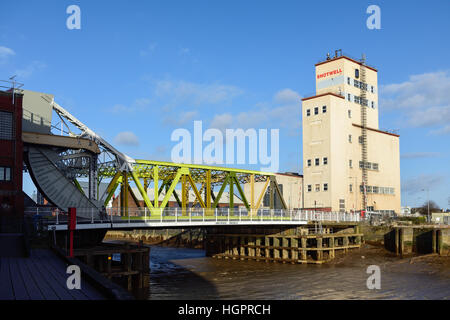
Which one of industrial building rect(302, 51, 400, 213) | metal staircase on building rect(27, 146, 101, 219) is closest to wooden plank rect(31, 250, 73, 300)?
metal staircase on building rect(27, 146, 101, 219)

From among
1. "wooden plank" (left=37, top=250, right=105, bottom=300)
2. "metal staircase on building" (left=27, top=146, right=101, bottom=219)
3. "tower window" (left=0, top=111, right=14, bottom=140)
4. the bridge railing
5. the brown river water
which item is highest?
"tower window" (left=0, top=111, right=14, bottom=140)

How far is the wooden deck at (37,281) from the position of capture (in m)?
13.0

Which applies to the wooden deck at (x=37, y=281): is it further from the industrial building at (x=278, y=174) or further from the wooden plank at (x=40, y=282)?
the industrial building at (x=278, y=174)

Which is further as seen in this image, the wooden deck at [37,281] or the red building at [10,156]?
the red building at [10,156]

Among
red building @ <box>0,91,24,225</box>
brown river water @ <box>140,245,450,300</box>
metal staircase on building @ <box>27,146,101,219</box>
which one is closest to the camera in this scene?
brown river water @ <box>140,245,450,300</box>

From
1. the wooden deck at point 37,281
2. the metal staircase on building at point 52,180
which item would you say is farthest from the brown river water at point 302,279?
the wooden deck at point 37,281

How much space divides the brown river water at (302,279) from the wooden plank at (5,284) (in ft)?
43.4

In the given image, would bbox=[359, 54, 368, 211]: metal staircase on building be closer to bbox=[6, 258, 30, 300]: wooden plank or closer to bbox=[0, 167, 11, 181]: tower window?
bbox=[0, 167, 11, 181]: tower window

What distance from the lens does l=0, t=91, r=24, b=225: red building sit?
32.2 meters

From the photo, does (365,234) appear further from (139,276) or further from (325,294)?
(139,276)

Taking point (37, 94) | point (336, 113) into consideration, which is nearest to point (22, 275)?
point (37, 94)

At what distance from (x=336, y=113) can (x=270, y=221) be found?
23.1m

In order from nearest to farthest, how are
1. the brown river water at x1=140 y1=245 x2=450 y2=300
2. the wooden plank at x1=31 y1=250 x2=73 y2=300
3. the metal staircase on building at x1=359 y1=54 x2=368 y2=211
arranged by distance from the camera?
1. the wooden plank at x1=31 y1=250 x2=73 y2=300
2. the brown river water at x1=140 y1=245 x2=450 y2=300
3. the metal staircase on building at x1=359 y1=54 x2=368 y2=211

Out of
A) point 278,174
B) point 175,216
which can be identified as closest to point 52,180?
point 175,216
